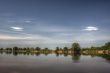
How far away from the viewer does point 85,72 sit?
4603 cm

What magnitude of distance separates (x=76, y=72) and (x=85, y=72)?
6.48 feet

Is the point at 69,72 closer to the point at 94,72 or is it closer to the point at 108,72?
the point at 94,72

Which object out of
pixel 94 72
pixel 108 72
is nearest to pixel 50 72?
pixel 94 72

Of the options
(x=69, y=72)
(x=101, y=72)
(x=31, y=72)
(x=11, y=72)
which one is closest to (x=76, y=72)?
(x=69, y=72)

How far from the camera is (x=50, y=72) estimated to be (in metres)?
45.8

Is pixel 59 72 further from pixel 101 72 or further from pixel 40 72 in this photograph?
pixel 101 72

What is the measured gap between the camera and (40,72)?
1793 inches

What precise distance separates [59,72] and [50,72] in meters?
1.97

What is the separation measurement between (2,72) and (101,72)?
2152cm

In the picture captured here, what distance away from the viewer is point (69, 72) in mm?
45844

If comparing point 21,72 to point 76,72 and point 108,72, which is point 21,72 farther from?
point 108,72

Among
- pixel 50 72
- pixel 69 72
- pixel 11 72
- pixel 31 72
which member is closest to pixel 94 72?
pixel 69 72

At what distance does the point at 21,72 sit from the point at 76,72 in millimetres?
12044

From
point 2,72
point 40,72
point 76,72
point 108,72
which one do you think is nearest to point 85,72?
point 76,72
